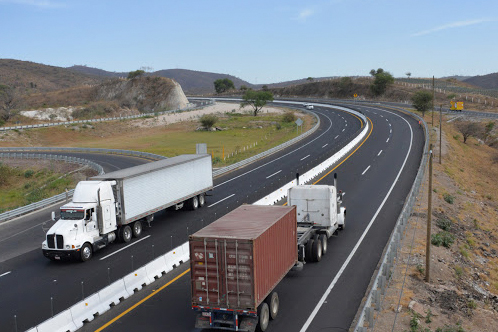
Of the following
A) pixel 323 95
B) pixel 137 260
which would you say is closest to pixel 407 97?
pixel 323 95

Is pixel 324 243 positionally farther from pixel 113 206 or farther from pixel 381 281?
pixel 113 206

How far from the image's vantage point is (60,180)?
51.7m

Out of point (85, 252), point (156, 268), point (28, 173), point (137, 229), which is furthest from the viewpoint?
point (28, 173)

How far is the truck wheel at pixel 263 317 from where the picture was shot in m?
13.8

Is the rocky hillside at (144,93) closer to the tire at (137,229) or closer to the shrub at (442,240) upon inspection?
the tire at (137,229)

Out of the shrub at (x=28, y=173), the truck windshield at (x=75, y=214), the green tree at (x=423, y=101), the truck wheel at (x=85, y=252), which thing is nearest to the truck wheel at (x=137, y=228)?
the truck wheel at (x=85, y=252)

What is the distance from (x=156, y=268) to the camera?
19250 mm

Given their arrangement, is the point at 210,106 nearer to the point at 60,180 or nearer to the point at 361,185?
the point at 60,180

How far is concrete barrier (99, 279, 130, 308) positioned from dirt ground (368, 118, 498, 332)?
9345 mm

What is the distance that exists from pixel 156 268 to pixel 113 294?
2.74m

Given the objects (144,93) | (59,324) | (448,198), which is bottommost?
(448,198)

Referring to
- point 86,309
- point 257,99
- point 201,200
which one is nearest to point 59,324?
point 86,309

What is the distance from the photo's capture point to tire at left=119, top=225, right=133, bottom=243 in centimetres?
2434

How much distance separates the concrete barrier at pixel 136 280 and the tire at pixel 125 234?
635 centimetres
